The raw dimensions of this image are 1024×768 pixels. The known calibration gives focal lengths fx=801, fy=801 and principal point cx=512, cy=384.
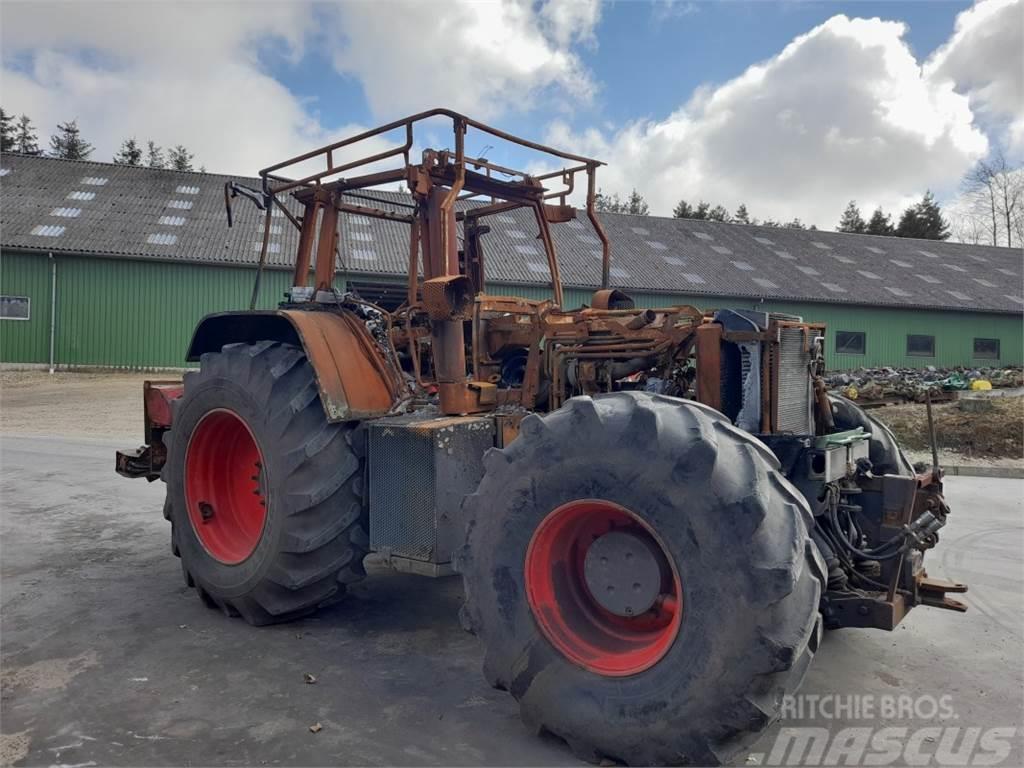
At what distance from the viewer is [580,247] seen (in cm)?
2625

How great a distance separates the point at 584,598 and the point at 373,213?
3.44m

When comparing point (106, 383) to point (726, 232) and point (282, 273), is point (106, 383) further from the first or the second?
point (726, 232)

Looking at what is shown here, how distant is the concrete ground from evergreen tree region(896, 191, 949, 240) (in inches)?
1849

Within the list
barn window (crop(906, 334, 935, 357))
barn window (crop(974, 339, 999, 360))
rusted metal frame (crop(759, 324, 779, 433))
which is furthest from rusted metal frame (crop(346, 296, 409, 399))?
barn window (crop(974, 339, 999, 360))

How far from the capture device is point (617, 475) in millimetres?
3141

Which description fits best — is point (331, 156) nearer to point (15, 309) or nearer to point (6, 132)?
point (15, 309)

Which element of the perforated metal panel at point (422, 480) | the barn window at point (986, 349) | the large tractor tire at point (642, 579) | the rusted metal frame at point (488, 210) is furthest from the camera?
the barn window at point (986, 349)

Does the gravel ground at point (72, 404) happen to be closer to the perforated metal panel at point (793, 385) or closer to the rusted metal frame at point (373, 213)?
the rusted metal frame at point (373, 213)

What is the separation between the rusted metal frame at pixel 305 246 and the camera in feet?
18.3

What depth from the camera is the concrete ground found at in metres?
3.32

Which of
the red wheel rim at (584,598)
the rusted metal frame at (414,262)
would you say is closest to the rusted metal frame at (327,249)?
the rusted metal frame at (414,262)

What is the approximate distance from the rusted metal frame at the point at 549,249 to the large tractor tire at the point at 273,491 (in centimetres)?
203

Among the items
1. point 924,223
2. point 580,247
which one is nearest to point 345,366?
point 580,247

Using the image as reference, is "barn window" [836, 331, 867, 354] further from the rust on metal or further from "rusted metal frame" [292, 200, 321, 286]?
the rust on metal
